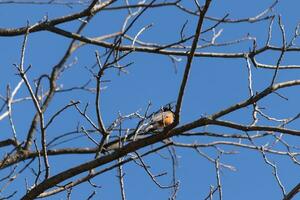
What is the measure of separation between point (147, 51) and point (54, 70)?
1450 mm

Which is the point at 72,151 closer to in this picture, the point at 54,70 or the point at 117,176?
the point at 117,176

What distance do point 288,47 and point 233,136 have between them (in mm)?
514

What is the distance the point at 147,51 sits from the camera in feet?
12.0

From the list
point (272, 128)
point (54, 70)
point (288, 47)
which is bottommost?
point (272, 128)

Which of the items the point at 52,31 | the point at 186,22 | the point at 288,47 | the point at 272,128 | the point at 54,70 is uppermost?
the point at 54,70

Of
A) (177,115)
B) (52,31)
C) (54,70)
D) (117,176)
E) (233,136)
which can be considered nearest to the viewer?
(177,115)

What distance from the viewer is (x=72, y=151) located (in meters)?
3.65

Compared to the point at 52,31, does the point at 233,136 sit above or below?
below

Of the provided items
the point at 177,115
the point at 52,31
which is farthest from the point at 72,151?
the point at 177,115

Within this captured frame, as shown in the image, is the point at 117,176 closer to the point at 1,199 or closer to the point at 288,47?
the point at 1,199

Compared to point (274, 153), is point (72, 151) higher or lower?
higher

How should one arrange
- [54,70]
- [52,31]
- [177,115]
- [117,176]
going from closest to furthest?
[177,115] < [117,176] < [52,31] < [54,70]

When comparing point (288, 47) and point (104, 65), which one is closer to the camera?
point (104, 65)

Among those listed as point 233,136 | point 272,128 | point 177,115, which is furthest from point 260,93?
point 233,136
